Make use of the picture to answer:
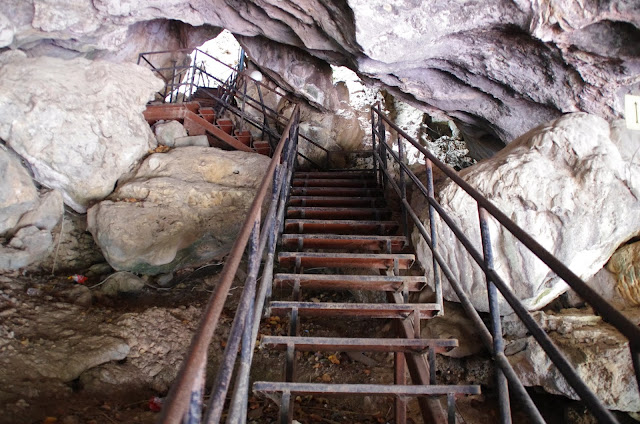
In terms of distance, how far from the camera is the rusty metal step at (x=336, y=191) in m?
5.15

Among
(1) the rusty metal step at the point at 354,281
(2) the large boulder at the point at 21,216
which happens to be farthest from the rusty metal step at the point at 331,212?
(2) the large boulder at the point at 21,216

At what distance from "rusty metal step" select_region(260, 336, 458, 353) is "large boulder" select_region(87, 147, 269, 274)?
9.68 feet

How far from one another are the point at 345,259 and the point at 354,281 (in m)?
0.33

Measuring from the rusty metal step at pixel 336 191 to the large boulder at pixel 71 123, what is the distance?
8.68 ft

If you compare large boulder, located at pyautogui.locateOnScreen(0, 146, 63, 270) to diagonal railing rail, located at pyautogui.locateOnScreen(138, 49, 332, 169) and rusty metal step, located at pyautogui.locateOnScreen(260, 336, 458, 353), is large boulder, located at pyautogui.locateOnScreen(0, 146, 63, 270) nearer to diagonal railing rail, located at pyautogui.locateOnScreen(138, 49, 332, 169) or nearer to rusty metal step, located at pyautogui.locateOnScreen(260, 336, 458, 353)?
diagonal railing rail, located at pyautogui.locateOnScreen(138, 49, 332, 169)

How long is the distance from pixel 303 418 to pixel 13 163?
4829mm

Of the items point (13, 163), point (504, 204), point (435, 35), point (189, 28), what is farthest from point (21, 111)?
point (189, 28)

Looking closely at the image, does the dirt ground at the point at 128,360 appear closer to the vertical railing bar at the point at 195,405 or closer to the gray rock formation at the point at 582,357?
the gray rock formation at the point at 582,357

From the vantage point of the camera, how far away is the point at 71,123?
5.07m

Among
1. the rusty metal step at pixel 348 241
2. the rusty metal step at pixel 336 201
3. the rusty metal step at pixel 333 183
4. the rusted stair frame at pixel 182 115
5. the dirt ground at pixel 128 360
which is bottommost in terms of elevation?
the dirt ground at pixel 128 360

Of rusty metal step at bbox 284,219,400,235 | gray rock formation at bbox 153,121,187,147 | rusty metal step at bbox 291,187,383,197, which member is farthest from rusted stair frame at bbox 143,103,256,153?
rusty metal step at bbox 284,219,400,235

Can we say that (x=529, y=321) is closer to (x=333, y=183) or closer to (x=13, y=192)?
(x=333, y=183)

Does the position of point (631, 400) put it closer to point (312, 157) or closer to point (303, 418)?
point (303, 418)

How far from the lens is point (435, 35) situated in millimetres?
4883
